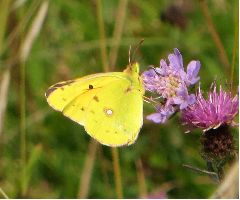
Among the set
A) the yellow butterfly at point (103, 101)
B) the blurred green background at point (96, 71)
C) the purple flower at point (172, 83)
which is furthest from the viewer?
the blurred green background at point (96, 71)

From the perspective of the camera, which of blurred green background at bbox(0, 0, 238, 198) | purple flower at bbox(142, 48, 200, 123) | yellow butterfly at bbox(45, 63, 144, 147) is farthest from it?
blurred green background at bbox(0, 0, 238, 198)

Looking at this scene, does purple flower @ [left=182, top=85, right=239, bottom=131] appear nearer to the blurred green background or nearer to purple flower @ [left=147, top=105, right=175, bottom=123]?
purple flower @ [left=147, top=105, right=175, bottom=123]

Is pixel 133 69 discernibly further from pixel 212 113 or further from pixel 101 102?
pixel 212 113

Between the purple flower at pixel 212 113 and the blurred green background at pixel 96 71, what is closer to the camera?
the purple flower at pixel 212 113

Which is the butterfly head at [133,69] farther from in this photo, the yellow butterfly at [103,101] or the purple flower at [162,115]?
the purple flower at [162,115]

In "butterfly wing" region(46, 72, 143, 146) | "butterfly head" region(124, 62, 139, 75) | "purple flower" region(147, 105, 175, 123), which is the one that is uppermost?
"butterfly head" region(124, 62, 139, 75)

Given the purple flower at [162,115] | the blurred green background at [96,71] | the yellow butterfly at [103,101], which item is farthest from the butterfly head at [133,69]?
the blurred green background at [96,71]

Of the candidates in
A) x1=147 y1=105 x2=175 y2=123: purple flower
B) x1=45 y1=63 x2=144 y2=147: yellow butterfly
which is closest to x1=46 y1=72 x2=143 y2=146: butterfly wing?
x1=45 y1=63 x2=144 y2=147: yellow butterfly
